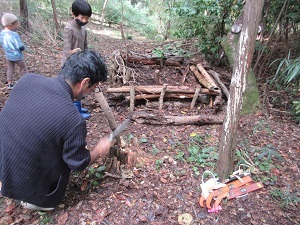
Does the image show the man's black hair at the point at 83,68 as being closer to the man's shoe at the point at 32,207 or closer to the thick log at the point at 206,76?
the man's shoe at the point at 32,207

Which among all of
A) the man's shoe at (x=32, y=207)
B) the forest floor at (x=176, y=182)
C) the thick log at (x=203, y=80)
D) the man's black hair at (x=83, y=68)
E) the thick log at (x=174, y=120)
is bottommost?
the man's shoe at (x=32, y=207)

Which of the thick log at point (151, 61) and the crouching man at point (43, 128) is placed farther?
the thick log at point (151, 61)

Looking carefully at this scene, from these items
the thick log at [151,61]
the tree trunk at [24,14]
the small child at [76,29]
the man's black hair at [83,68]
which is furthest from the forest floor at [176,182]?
the tree trunk at [24,14]

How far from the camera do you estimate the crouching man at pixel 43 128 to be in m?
1.56

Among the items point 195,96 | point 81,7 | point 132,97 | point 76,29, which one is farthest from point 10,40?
point 195,96

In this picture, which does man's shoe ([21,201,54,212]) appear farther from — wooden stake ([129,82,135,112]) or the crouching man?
wooden stake ([129,82,135,112])

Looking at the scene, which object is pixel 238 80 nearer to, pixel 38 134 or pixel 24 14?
pixel 38 134

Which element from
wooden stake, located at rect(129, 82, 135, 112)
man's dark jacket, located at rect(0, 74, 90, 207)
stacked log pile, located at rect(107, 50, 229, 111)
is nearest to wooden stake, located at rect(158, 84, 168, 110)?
stacked log pile, located at rect(107, 50, 229, 111)

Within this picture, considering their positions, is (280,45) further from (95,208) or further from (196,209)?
(95,208)

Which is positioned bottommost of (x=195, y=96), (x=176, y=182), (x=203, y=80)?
(x=176, y=182)

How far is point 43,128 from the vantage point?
5.11ft

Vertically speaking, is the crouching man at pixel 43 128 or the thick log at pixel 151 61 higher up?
the thick log at pixel 151 61

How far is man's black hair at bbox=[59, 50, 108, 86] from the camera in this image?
1.66m

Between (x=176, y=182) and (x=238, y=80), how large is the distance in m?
1.27
